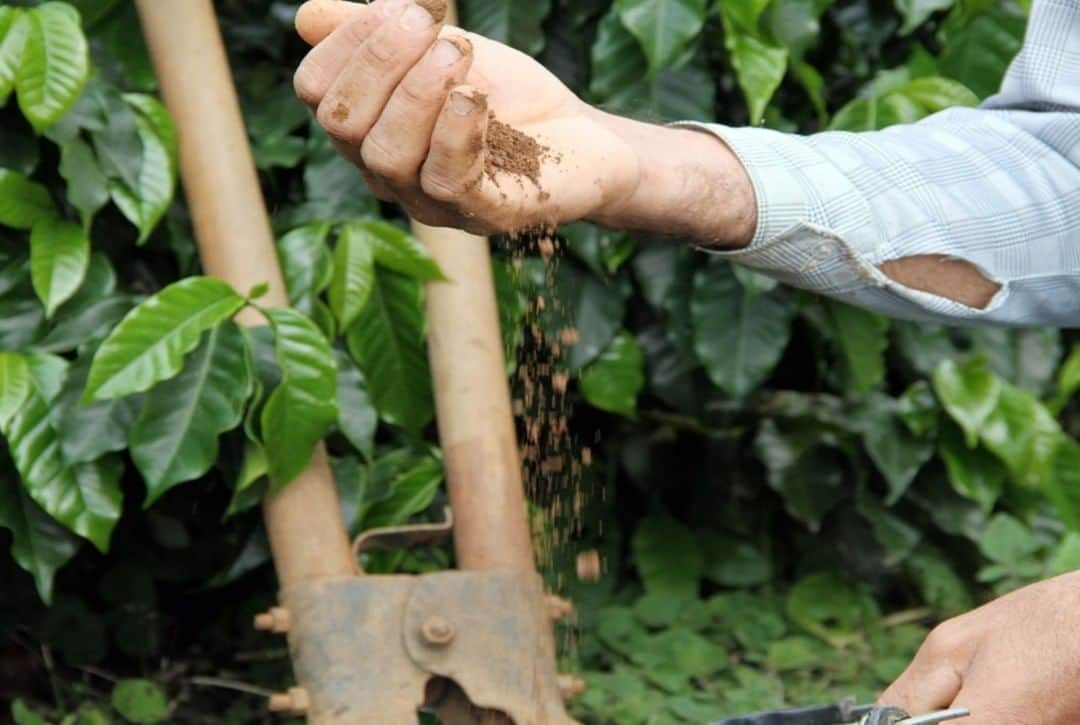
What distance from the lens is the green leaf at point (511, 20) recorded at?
7.14 feet

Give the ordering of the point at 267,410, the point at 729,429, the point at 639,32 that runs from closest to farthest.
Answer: the point at 267,410
the point at 639,32
the point at 729,429

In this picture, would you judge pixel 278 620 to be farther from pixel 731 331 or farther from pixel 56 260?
pixel 731 331

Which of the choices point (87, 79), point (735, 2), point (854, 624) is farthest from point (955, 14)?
point (87, 79)

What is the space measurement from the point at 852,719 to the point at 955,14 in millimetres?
1443

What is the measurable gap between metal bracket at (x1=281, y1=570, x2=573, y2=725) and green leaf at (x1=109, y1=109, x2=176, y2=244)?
479mm

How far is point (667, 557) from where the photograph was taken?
263cm

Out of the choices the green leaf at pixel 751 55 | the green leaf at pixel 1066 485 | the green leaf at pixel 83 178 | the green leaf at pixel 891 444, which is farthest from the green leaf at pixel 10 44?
the green leaf at pixel 1066 485

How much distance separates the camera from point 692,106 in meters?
2.22

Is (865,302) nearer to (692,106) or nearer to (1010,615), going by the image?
(1010,615)

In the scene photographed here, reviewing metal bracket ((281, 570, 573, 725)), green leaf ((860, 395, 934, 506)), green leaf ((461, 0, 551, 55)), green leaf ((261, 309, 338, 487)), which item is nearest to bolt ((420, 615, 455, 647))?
metal bracket ((281, 570, 573, 725))

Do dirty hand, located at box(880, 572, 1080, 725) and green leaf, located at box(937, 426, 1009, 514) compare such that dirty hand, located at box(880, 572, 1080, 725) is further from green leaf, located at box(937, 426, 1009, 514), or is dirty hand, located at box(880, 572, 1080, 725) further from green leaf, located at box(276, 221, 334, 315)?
green leaf, located at box(937, 426, 1009, 514)

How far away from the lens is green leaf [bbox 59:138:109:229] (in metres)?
1.86

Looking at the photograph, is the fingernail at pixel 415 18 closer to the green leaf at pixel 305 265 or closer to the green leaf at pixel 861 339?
the green leaf at pixel 305 265

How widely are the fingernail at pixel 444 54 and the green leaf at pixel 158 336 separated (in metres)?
0.71
